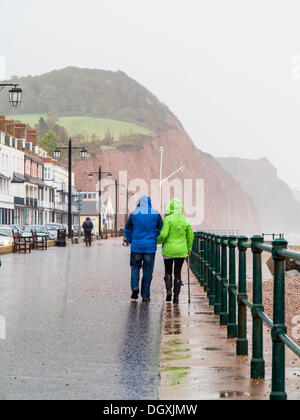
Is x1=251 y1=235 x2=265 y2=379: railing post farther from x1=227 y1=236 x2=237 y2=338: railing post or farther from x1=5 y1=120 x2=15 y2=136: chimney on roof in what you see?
x1=5 y1=120 x2=15 y2=136: chimney on roof

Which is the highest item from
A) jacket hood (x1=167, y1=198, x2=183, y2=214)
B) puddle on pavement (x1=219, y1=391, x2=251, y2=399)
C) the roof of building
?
the roof of building

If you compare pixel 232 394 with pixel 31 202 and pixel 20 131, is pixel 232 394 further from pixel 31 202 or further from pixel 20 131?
pixel 20 131

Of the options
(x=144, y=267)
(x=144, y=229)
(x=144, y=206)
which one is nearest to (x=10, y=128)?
(x=144, y=206)

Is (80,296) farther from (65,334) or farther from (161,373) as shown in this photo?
(161,373)

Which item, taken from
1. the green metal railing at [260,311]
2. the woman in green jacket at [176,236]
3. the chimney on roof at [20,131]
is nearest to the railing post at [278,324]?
the green metal railing at [260,311]

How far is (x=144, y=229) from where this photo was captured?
13797 millimetres

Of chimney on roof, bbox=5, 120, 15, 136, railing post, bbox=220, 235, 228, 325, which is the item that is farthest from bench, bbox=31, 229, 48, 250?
chimney on roof, bbox=5, 120, 15, 136

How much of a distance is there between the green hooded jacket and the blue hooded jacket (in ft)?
0.95

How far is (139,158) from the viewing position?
629 ft

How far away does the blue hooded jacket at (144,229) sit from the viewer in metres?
13.8

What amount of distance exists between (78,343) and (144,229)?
4933 mm

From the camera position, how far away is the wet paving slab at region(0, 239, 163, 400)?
6.49 metres
